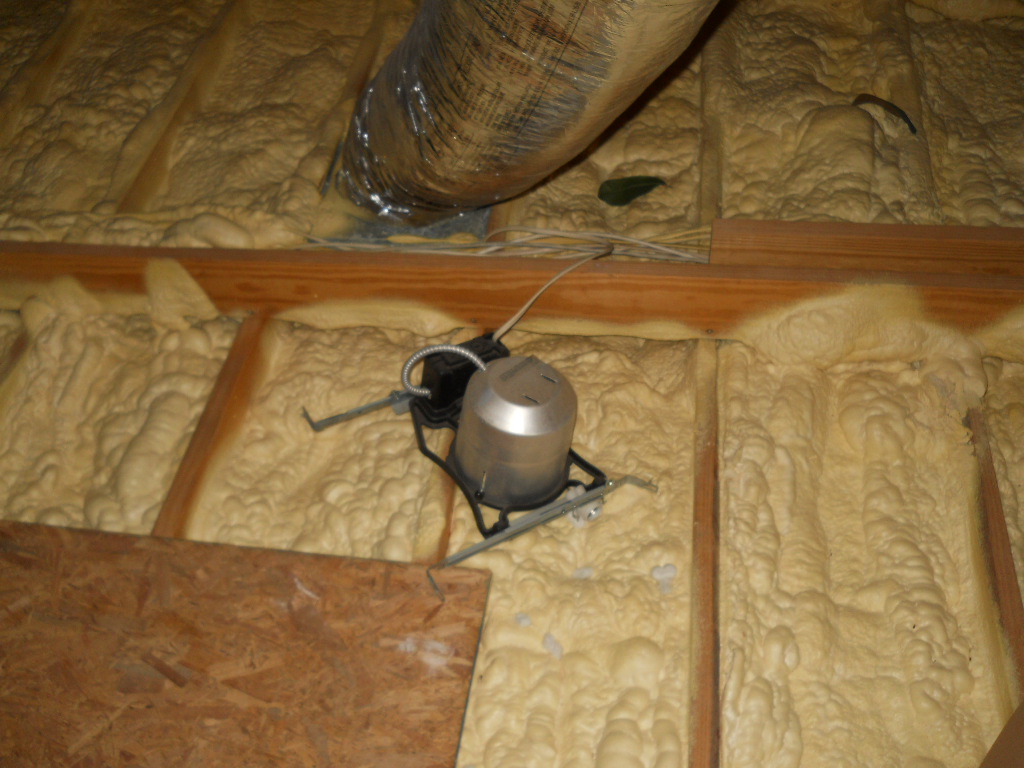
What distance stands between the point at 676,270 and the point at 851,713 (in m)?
0.74

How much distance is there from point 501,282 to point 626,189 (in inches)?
17.6

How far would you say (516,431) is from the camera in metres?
1.18

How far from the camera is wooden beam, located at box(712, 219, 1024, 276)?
138 cm

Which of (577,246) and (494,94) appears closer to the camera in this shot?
(494,94)

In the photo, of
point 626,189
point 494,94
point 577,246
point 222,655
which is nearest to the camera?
point 222,655

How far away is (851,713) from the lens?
1.14 meters

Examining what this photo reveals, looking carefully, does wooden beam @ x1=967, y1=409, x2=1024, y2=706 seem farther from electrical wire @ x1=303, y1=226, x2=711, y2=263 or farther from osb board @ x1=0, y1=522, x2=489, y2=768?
osb board @ x1=0, y1=522, x2=489, y2=768

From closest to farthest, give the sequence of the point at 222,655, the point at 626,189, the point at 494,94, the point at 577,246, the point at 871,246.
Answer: the point at 222,655
the point at 494,94
the point at 871,246
the point at 577,246
the point at 626,189

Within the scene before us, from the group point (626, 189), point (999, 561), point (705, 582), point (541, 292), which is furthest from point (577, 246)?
point (999, 561)

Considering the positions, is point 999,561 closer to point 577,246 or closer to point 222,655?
point 577,246

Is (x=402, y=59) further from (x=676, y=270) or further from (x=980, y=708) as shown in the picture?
(x=980, y=708)

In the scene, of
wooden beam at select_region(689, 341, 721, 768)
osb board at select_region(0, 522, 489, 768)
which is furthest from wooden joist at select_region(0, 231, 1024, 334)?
osb board at select_region(0, 522, 489, 768)

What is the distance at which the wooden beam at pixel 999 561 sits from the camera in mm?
1136

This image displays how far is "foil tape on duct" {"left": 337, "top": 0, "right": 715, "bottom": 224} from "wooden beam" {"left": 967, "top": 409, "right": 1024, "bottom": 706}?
32.4 inches
